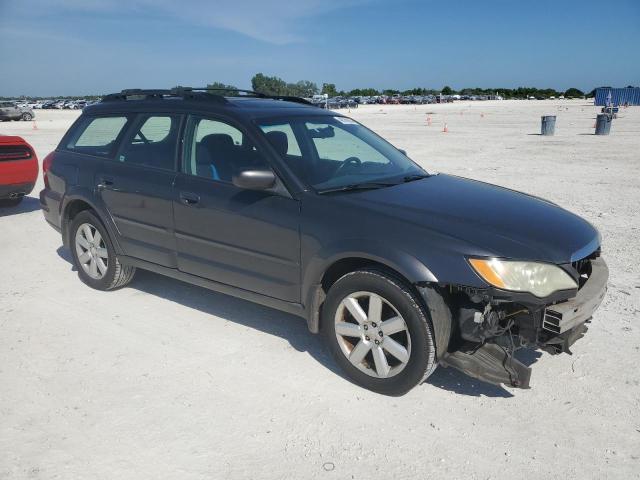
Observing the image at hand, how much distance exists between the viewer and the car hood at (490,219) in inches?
122

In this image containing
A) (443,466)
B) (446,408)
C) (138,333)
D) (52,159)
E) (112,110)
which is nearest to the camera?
(443,466)

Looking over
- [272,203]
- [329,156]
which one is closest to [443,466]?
[272,203]

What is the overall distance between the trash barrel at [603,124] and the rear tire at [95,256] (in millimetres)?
21929

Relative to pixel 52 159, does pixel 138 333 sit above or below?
below

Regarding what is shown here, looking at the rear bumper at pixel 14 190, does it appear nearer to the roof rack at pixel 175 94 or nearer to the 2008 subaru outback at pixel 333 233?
the 2008 subaru outback at pixel 333 233

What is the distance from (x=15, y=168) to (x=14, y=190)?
31cm

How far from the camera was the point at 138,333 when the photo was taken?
4.30 metres

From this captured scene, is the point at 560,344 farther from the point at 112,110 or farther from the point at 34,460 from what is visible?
the point at 112,110

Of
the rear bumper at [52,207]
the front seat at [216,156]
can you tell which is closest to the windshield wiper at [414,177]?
the front seat at [216,156]

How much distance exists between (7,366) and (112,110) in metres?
2.41

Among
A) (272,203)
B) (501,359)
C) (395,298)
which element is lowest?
(501,359)

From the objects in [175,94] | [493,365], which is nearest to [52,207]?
[175,94]

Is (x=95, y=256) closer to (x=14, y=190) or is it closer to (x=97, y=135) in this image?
(x=97, y=135)

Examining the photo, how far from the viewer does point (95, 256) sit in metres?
5.17
